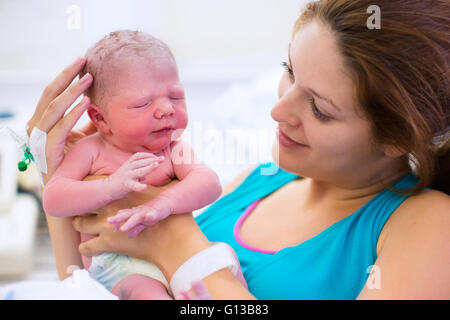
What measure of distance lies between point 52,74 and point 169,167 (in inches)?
16.0

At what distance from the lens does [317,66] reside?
78 cm

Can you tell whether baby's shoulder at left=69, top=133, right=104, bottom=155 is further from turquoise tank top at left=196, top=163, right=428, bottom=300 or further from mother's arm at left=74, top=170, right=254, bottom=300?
turquoise tank top at left=196, top=163, right=428, bottom=300

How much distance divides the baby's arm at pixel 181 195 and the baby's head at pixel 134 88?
0.06 meters

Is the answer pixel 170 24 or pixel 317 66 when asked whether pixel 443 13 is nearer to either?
pixel 317 66

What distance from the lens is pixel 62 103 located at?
810 millimetres

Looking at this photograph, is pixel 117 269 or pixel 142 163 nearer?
pixel 142 163

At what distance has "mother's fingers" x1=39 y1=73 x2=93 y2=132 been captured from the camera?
794 millimetres

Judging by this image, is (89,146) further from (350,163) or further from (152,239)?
(350,163)

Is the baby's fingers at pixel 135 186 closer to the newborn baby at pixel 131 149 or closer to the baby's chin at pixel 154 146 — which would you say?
the newborn baby at pixel 131 149

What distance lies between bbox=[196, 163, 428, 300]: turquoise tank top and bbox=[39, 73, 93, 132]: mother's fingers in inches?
16.5

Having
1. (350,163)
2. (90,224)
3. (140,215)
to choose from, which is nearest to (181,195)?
(140,215)

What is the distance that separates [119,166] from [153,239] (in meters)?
0.14
